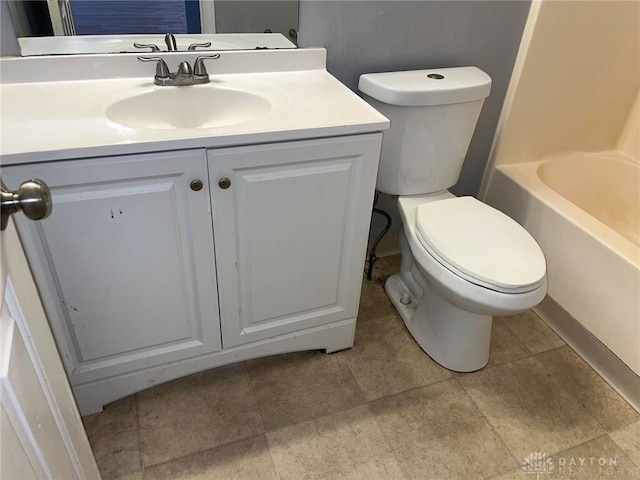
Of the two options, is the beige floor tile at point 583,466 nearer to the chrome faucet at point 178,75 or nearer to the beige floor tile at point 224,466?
the beige floor tile at point 224,466

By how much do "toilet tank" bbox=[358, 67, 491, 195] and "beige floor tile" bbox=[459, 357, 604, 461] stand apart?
26.0 inches

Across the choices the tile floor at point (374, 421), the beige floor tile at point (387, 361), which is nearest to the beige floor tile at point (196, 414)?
the tile floor at point (374, 421)

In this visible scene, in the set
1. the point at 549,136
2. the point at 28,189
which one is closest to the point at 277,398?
the point at 28,189

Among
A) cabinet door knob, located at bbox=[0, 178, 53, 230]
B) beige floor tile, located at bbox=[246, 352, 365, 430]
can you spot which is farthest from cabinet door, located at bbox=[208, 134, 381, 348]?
cabinet door knob, located at bbox=[0, 178, 53, 230]

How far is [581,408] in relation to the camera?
151 centimetres

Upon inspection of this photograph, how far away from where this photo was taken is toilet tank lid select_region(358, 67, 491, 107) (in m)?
1.44

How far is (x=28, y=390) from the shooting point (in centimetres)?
67

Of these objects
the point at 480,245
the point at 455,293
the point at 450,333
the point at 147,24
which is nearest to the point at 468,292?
the point at 455,293

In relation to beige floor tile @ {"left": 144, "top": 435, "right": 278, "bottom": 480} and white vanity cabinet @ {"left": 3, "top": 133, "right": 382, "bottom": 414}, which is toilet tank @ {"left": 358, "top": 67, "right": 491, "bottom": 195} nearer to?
white vanity cabinet @ {"left": 3, "top": 133, "right": 382, "bottom": 414}

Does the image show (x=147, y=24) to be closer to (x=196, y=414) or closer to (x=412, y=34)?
(x=412, y=34)

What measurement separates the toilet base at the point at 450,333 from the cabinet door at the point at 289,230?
11.4 inches

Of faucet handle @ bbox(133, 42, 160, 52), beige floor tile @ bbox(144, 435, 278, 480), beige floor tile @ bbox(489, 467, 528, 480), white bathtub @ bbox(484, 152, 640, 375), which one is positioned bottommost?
beige floor tile @ bbox(144, 435, 278, 480)

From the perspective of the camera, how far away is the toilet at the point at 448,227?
1.32m

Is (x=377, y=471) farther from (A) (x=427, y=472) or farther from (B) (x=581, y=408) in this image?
(B) (x=581, y=408)
